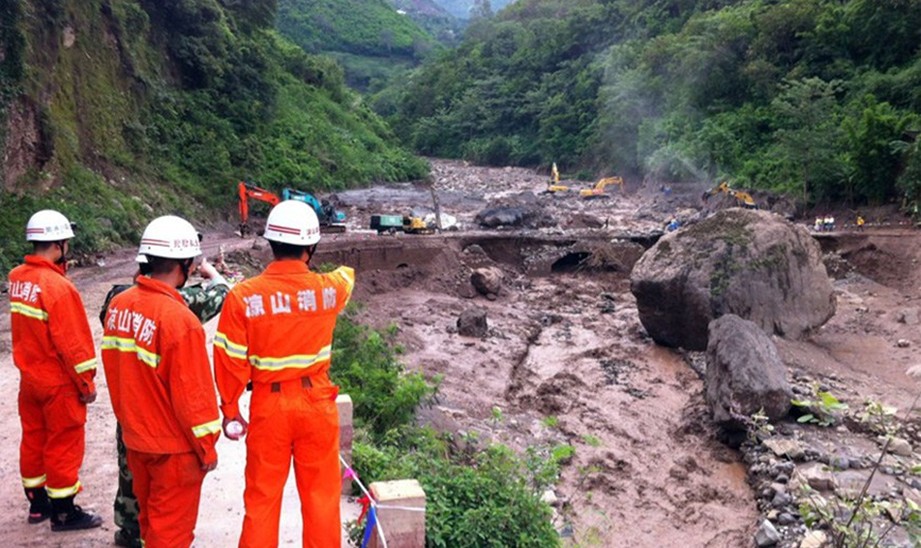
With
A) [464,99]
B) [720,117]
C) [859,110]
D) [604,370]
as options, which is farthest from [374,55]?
[604,370]

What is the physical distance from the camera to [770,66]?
32812 mm

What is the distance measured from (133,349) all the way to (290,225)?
99 cm

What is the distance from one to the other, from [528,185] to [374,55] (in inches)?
2183

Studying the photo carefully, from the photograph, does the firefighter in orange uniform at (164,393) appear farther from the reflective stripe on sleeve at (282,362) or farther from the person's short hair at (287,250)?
the person's short hair at (287,250)

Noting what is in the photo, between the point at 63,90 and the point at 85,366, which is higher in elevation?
the point at 63,90

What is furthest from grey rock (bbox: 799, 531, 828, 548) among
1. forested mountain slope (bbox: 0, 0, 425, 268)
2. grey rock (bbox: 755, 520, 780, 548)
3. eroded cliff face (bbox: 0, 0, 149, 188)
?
eroded cliff face (bbox: 0, 0, 149, 188)

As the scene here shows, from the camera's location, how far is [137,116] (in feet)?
72.0

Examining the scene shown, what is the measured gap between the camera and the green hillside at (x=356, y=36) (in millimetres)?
86812

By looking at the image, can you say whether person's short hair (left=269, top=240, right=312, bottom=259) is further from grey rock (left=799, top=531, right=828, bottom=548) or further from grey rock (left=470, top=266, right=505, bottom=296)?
grey rock (left=470, top=266, right=505, bottom=296)

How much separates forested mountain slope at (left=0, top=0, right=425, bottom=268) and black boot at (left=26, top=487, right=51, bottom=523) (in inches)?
406

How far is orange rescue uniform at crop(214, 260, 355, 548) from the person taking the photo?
3.68 metres

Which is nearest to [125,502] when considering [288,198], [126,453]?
[126,453]

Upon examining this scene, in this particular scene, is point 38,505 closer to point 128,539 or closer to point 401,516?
point 128,539

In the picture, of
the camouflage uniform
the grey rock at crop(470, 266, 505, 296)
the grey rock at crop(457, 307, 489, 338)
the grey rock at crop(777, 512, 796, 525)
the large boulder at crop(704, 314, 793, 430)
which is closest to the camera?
the camouflage uniform
